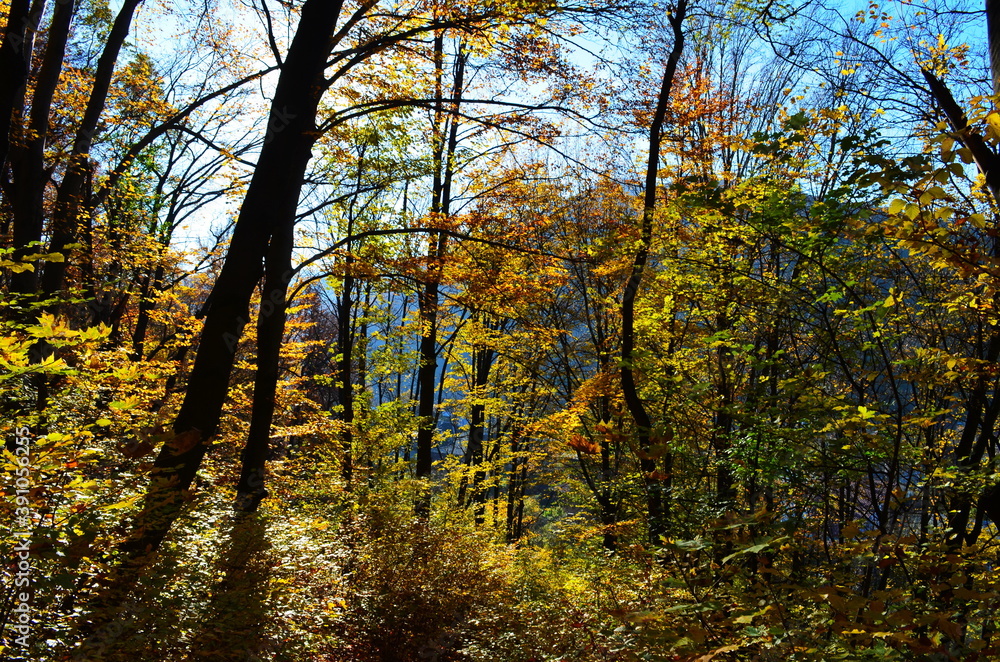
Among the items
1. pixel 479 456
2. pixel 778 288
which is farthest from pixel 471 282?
pixel 479 456

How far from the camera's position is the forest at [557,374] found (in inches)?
109

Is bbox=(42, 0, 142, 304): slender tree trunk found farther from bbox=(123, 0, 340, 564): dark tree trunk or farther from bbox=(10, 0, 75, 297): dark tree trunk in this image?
bbox=(123, 0, 340, 564): dark tree trunk

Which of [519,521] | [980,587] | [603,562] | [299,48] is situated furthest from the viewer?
[519,521]

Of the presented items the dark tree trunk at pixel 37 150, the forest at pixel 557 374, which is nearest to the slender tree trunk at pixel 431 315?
the forest at pixel 557 374

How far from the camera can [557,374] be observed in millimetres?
12188

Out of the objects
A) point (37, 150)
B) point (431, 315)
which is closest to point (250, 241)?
point (37, 150)

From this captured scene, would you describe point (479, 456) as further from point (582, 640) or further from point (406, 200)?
point (582, 640)

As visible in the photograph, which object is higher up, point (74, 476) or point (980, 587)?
point (74, 476)

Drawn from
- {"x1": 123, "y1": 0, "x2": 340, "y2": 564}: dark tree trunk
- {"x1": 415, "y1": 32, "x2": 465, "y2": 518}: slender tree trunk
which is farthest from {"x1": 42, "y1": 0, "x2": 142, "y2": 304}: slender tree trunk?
{"x1": 415, "y1": 32, "x2": 465, "y2": 518}: slender tree trunk

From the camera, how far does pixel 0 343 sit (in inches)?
92.7

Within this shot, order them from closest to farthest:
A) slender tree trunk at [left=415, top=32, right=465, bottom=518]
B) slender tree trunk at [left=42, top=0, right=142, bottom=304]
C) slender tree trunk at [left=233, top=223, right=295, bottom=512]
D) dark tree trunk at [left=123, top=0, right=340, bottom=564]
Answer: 1. dark tree trunk at [left=123, top=0, right=340, bottom=564]
2. slender tree trunk at [left=233, top=223, right=295, bottom=512]
3. slender tree trunk at [left=42, top=0, right=142, bottom=304]
4. slender tree trunk at [left=415, top=32, right=465, bottom=518]

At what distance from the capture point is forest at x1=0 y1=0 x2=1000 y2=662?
9.07ft

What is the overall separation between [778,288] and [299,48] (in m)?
4.87

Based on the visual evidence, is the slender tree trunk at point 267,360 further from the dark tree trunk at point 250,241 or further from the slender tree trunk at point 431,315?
the slender tree trunk at point 431,315
